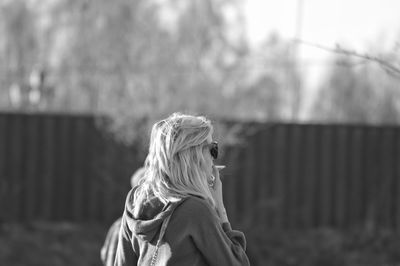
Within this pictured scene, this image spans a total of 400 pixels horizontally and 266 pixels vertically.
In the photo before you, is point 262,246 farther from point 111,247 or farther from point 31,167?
point 111,247

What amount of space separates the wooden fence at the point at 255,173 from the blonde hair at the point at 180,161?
9034 millimetres

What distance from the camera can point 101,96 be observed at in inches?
592

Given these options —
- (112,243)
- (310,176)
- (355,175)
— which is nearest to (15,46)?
(310,176)

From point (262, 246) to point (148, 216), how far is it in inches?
334

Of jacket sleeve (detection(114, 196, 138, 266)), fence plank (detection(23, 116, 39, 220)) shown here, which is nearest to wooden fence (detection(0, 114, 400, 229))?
fence plank (detection(23, 116, 39, 220))

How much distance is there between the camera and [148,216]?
3234mm

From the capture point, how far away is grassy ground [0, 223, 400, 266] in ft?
35.9

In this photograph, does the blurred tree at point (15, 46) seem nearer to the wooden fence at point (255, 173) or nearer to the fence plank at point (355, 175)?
the wooden fence at point (255, 173)

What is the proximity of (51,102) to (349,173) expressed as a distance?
8324 mm

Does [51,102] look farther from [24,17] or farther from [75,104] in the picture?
[24,17]

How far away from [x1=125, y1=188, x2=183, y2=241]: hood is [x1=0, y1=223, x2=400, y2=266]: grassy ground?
7.48m

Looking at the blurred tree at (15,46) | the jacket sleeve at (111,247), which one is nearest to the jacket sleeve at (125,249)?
the jacket sleeve at (111,247)

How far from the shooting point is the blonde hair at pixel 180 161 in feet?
10.3

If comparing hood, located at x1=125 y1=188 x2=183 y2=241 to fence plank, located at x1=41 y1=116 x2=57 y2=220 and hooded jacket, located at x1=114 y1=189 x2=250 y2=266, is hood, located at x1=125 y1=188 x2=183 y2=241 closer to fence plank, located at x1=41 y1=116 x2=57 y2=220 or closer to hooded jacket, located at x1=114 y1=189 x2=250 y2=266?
hooded jacket, located at x1=114 y1=189 x2=250 y2=266
